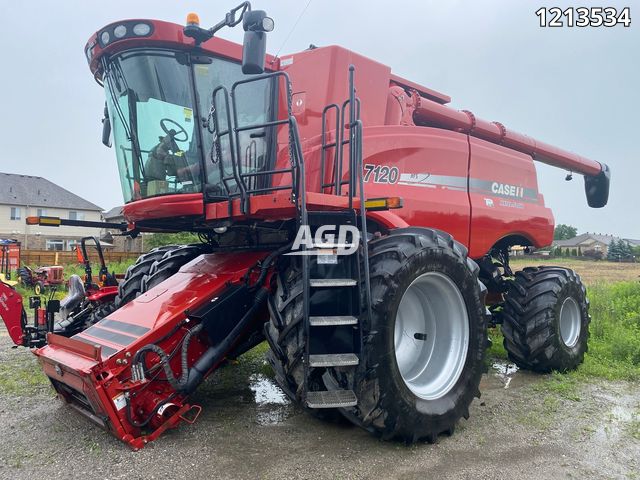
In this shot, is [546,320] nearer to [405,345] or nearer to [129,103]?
[405,345]

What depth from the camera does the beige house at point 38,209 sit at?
4259 centimetres

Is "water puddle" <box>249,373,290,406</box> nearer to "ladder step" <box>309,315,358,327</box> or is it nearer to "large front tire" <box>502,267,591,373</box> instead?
"ladder step" <box>309,315,358,327</box>

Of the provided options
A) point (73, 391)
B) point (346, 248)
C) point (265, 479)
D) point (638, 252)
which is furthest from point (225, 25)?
point (638, 252)

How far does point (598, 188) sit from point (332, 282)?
743 centimetres

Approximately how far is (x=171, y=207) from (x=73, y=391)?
5.15ft

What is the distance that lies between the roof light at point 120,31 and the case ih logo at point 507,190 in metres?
4.25

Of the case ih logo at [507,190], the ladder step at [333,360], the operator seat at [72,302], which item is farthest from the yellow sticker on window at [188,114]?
the case ih logo at [507,190]

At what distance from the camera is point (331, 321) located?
3.29m

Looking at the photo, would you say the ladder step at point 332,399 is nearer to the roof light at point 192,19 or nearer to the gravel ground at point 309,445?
the gravel ground at point 309,445

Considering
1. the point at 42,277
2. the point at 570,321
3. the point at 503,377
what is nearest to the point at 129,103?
the point at 503,377

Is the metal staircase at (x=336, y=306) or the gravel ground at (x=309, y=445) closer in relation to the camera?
the gravel ground at (x=309, y=445)

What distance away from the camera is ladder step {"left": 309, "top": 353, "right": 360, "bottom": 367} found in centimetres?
321

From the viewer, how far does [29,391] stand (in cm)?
475

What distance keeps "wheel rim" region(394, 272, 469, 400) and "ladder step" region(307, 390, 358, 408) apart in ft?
2.68
